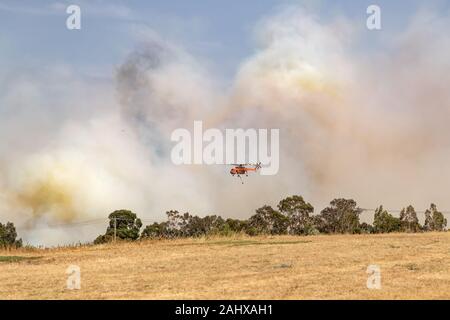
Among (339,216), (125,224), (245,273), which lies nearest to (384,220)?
(339,216)

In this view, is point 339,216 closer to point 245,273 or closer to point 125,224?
point 125,224

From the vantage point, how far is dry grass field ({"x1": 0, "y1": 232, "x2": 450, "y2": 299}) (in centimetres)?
1773

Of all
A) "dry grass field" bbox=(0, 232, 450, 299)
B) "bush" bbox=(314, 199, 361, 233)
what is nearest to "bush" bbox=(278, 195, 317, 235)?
"bush" bbox=(314, 199, 361, 233)

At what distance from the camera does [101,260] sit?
2983cm

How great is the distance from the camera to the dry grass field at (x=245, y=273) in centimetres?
1773

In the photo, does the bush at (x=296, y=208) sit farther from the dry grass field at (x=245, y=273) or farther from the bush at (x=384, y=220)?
the dry grass field at (x=245, y=273)

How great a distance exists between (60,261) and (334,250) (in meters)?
13.1

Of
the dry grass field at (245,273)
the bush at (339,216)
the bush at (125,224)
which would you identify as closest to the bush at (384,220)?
the bush at (339,216)

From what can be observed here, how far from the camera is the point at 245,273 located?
22.2 meters
